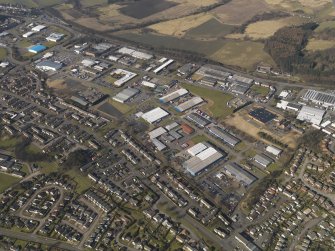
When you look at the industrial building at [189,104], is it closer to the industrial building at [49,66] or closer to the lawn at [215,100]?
the lawn at [215,100]

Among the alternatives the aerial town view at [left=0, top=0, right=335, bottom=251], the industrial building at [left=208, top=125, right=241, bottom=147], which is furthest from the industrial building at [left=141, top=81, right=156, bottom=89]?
the industrial building at [left=208, top=125, right=241, bottom=147]

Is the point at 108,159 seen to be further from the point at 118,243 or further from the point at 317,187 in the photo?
the point at 317,187

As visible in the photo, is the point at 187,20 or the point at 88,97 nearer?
the point at 88,97

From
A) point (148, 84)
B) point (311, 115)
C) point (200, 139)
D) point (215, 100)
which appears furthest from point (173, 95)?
point (311, 115)

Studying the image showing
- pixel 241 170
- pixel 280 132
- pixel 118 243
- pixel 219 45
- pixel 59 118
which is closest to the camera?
pixel 118 243

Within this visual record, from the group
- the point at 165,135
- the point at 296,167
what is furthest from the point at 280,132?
the point at 165,135

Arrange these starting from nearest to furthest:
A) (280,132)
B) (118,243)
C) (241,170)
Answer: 1. (118,243)
2. (241,170)
3. (280,132)

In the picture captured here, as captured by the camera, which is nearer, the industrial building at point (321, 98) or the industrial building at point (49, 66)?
the industrial building at point (321, 98)

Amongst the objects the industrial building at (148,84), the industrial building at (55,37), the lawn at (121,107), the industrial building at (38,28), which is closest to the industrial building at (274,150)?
the lawn at (121,107)
